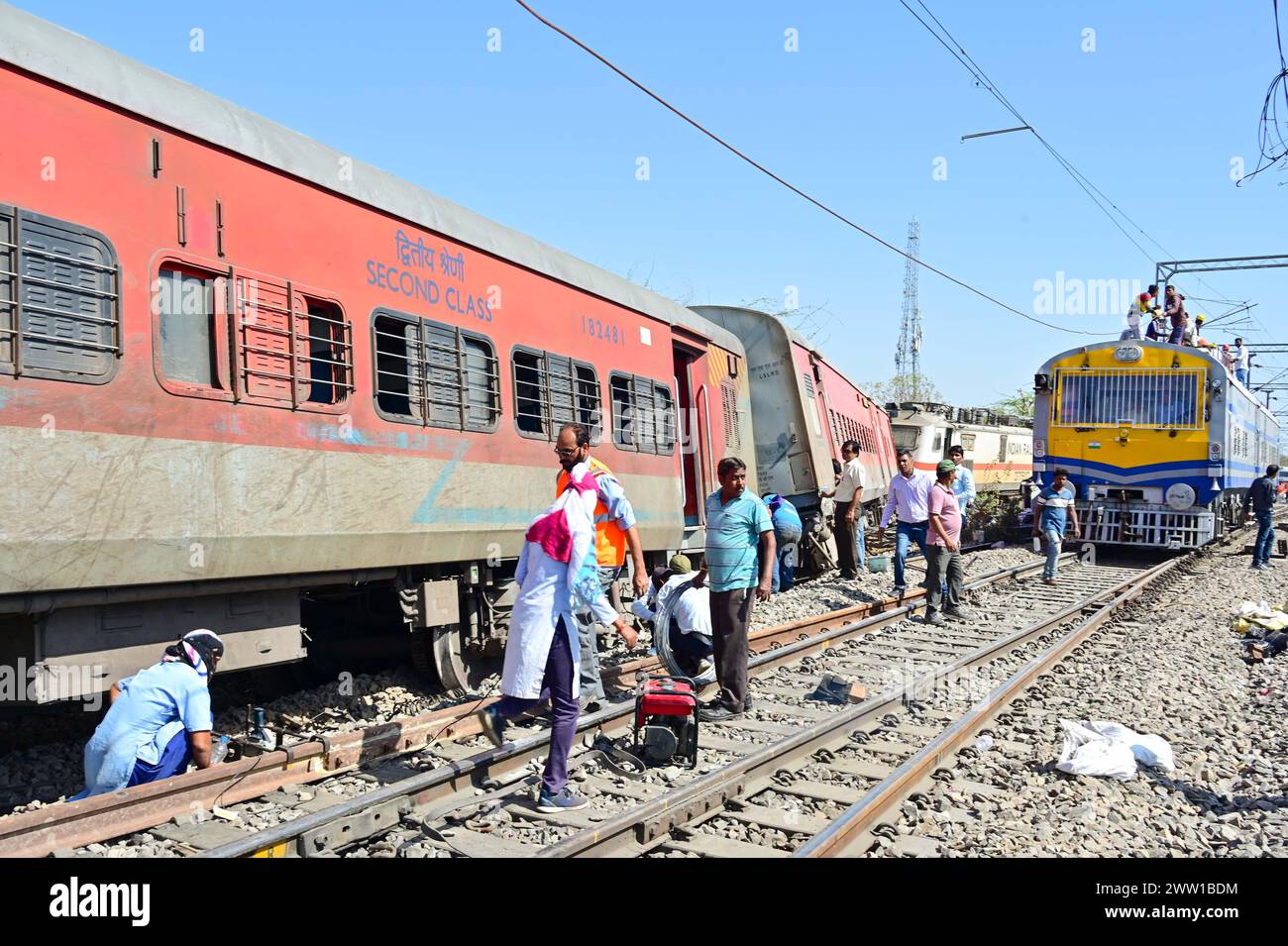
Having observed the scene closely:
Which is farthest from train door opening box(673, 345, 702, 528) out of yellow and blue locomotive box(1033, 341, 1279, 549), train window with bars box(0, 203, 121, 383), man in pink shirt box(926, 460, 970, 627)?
yellow and blue locomotive box(1033, 341, 1279, 549)

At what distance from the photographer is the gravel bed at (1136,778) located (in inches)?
202

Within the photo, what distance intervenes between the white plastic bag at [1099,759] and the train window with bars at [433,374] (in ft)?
15.2

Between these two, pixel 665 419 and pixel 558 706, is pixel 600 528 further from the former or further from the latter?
pixel 665 419

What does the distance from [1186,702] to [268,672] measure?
7122mm

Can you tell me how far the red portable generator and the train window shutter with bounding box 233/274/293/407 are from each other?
9.12ft

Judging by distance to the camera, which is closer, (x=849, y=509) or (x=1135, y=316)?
(x=849, y=509)

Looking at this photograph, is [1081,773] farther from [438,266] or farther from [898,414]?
[898,414]

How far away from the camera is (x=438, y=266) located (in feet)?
25.2

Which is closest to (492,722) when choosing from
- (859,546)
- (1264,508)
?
(859,546)

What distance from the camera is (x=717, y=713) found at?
7273 mm

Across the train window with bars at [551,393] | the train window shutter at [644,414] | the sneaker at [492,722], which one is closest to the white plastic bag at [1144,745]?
the sneaker at [492,722]

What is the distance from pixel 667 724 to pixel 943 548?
607 cm

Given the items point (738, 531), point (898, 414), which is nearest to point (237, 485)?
point (738, 531)

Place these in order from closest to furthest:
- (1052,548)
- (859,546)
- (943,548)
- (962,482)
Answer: (943,548) → (962,482) → (1052,548) → (859,546)
